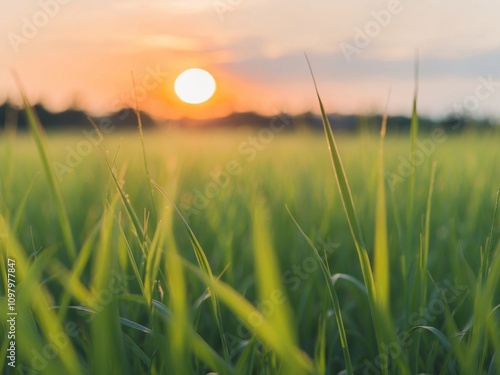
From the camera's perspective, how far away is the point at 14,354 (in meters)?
0.75

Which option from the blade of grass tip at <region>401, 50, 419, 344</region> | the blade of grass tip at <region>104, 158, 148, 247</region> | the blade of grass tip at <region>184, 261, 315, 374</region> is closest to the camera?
the blade of grass tip at <region>184, 261, 315, 374</region>

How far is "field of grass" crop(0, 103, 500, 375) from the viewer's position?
541 mm

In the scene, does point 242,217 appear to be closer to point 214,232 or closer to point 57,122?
point 214,232

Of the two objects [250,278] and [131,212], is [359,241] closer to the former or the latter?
[131,212]

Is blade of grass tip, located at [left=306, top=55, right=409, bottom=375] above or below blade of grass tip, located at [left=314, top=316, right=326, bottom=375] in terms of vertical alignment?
above

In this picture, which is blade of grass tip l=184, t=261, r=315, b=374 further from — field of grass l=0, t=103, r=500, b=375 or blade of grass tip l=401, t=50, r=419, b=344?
blade of grass tip l=401, t=50, r=419, b=344

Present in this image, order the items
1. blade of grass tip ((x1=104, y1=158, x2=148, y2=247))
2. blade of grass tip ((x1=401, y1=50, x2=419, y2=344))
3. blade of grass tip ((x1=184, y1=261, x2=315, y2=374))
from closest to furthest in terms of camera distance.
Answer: blade of grass tip ((x1=184, y1=261, x2=315, y2=374)) → blade of grass tip ((x1=104, y1=158, x2=148, y2=247)) → blade of grass tip ((x1=401, y1=50, x2=419, y2=344))

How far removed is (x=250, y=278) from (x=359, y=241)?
0.60m

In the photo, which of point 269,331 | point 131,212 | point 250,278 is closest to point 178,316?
point 269,331

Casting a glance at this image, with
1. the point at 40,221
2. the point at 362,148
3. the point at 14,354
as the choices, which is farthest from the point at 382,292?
the point at 40,221

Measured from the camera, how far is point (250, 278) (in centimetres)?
117

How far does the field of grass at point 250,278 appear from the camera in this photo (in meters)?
0.54

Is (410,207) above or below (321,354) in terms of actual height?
above

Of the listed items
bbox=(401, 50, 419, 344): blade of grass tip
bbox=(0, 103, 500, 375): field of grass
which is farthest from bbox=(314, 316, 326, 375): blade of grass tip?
bbox=(401, 50, 419, 344): blade of grass tip
